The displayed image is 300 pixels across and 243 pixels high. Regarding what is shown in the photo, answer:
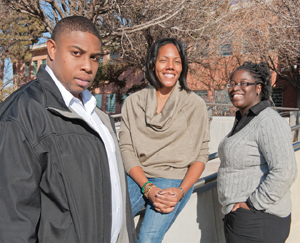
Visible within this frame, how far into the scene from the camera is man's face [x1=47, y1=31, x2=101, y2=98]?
1392mm

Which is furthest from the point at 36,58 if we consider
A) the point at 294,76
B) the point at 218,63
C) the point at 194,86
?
the point at 294,76

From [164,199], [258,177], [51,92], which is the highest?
[51,92]

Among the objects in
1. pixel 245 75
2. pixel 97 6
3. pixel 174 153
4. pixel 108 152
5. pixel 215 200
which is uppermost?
pixel 97 6

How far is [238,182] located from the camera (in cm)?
207

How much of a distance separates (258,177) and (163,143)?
76cm

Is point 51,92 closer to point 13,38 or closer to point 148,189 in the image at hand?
point 148,189

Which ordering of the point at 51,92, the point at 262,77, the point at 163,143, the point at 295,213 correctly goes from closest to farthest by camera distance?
the point at 51,92 → the point at 163,143 → the point at 262,77 → the point at 295,213

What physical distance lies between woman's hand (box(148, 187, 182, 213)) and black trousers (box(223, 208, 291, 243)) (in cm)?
51

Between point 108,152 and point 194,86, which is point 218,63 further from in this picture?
point 108,152

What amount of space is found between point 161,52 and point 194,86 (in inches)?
740

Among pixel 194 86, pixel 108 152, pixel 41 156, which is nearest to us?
pixel 41 156

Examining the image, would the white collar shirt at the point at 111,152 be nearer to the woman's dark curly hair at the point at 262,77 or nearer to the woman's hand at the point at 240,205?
the woman's hand at the point at 240,205

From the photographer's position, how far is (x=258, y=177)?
201 centimetres

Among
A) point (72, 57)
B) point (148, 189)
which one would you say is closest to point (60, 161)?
point (72, 57)
